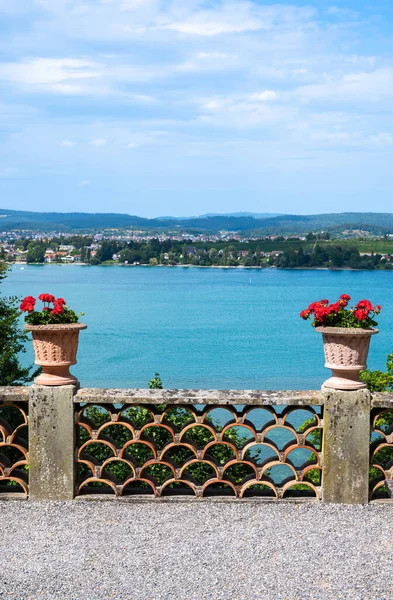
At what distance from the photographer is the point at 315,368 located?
6072cm

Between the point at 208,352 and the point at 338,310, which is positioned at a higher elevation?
the point at 338,310

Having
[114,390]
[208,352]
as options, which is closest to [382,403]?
[114,390]

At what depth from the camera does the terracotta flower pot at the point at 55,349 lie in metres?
5.76

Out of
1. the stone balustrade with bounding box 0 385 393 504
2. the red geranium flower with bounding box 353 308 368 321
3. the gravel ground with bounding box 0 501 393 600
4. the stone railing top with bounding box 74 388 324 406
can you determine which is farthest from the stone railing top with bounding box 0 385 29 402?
the red geranium flower with bounding box 353 308 368 321

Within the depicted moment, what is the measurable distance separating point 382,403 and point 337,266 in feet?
516

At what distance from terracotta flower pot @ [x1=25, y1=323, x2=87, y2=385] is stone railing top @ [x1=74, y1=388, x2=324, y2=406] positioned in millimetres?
255

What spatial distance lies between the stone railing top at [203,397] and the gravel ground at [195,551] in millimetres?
876

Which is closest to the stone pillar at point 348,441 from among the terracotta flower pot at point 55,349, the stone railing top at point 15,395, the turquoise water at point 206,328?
the terracotta flower pot at point 55,349

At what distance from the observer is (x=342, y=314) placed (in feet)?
19.5

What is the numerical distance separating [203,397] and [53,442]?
1.35 m

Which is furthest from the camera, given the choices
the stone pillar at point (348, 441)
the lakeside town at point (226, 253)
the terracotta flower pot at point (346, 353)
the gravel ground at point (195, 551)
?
the lakeside town at point (226, 253)

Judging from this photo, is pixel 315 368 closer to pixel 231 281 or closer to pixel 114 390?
pixel 114 390

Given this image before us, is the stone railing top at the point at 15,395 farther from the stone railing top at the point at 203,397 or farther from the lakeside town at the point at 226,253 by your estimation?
the lakeside town at the point at 226,253

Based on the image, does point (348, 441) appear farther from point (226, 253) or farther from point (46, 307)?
point (226, 253)
